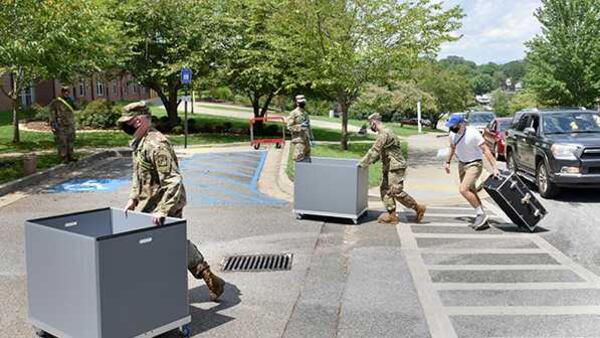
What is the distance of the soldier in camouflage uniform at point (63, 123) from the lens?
49.6 ft

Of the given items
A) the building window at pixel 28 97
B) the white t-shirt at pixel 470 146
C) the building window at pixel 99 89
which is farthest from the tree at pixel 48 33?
the building window at pixel 99 89

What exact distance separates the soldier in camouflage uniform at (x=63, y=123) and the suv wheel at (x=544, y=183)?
10903mm

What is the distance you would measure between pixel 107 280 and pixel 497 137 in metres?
17.9

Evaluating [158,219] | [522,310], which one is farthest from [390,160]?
[158,219]

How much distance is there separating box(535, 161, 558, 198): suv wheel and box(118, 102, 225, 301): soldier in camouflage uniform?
27.0 ft

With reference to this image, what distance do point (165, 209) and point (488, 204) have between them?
25.8ft

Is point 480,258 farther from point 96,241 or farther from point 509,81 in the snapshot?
point 509,81

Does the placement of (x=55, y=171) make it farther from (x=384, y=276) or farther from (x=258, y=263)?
(x=384, y=276)

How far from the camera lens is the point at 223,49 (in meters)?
25.1

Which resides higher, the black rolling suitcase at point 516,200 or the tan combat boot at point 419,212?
the black rolling suitcase at point 516,200

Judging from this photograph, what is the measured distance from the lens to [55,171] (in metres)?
14.5

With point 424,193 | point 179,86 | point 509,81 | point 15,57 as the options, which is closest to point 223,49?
point 179,86

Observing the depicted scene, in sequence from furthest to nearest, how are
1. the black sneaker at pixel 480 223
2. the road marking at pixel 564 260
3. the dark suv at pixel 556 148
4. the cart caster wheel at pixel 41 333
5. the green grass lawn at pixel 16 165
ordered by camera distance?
the green grass lawn at pixel 16 165, the dark suv at pixel 556 148, the black sneaker at pixel 480 223, the road marking at pixel 564 260, the cart caster wheel at pixel 41 333

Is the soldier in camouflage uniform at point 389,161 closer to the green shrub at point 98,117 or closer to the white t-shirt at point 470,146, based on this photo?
the white t-shirt at point 470,146
